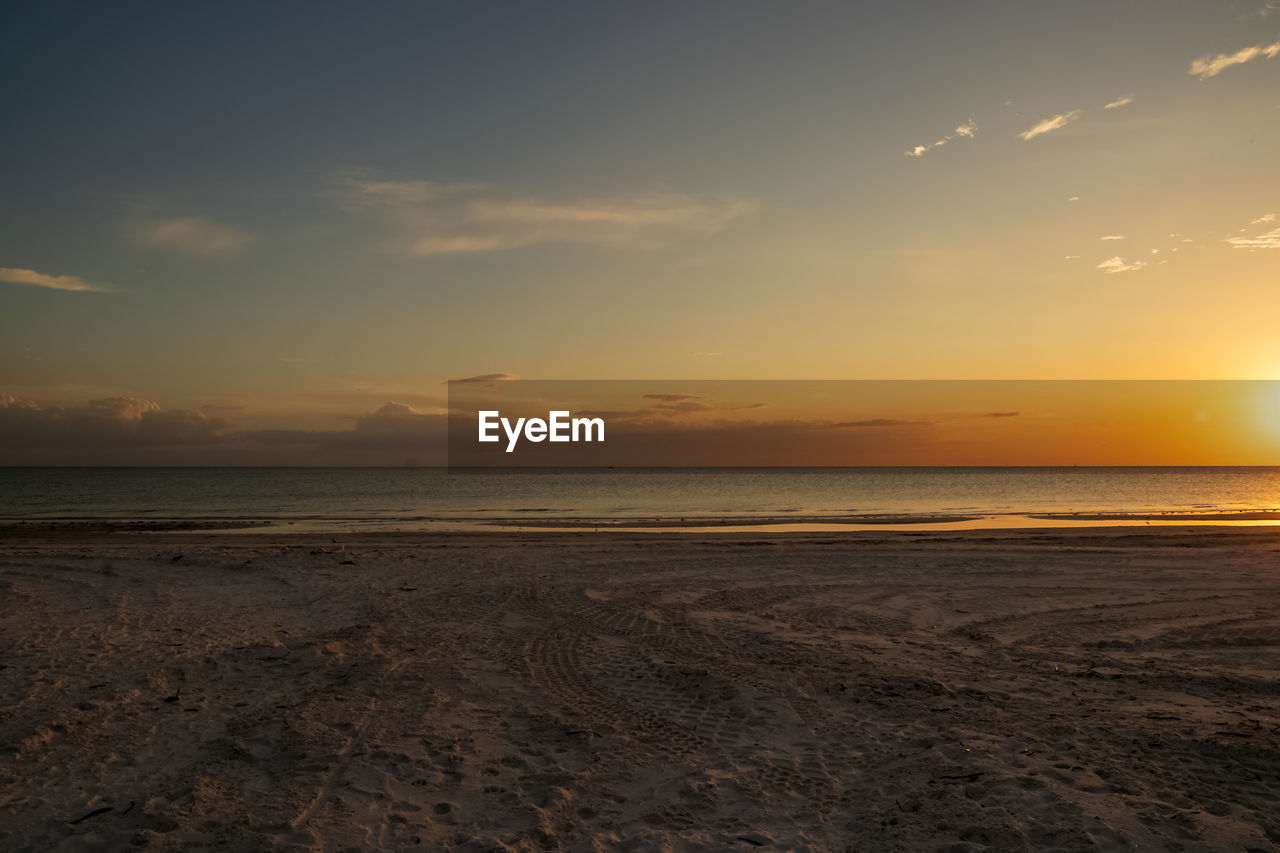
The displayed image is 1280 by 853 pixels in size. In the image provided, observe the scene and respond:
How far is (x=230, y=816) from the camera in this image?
17.6 ft

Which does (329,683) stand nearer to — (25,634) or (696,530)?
(25,634)

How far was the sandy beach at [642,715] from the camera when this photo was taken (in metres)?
5.24

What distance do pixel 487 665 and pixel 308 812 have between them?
4135 millimetres

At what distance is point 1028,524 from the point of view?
3391 centimetres

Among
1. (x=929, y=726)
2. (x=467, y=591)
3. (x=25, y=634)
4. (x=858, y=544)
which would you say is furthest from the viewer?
Result: (x=858, y=544)

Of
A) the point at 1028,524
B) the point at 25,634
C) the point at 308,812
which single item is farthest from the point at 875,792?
the point at 1028,524

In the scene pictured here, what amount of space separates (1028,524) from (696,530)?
16.2 metres

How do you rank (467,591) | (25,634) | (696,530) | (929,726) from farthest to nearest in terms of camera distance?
(696,530) < (467,591) < (25,634) < (929,726)

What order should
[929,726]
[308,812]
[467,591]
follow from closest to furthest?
[308,812], [929,726], [467,591]

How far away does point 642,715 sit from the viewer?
24.9ft

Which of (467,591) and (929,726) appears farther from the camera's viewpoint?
(467,591)

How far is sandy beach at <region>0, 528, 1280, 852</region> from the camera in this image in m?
5.24

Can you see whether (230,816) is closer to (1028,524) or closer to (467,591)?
(467,591)

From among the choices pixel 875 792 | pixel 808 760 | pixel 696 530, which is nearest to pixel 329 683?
pixel 808 760
